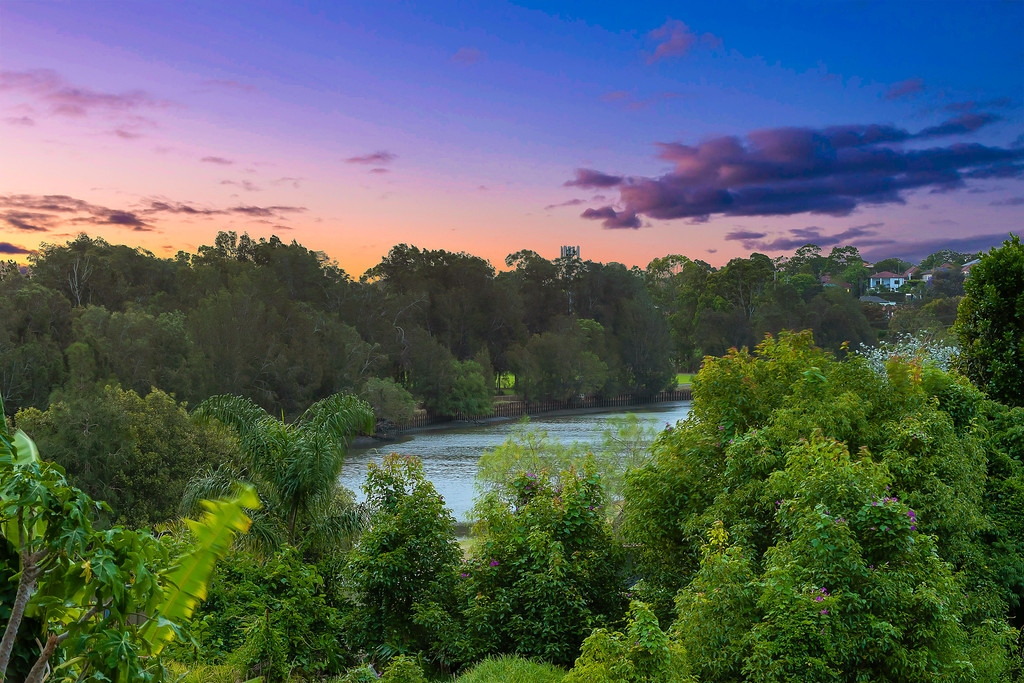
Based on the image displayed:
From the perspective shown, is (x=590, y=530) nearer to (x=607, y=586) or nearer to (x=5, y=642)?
(x=607, y=586)

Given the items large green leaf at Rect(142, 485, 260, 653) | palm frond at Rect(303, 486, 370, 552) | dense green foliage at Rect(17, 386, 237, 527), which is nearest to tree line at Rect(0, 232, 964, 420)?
dense green foliage at Rect(17, 386, 237, 527)

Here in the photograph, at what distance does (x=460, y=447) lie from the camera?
44812mm

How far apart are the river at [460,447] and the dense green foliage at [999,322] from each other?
524 inches

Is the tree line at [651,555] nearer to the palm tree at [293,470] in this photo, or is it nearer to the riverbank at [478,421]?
the palm tree at [293,470]

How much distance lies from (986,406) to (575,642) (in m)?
7.63

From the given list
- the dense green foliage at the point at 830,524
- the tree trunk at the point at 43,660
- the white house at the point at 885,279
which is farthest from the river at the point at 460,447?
the white house at the point at 885,279

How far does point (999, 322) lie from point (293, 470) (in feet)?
41.3

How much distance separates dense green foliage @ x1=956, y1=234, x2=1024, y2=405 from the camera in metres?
13.7

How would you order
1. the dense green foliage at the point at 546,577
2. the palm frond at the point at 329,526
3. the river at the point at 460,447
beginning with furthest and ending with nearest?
the river at the point at 460,447 < the palm frond at the point at 329,526 < the dense green foliage at the point at 546,577

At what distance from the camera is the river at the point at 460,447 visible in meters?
33.2

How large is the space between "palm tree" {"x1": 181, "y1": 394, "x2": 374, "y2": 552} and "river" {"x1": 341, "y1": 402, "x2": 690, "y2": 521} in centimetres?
1272

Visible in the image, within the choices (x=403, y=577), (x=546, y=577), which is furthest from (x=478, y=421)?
(x=546, y=577)

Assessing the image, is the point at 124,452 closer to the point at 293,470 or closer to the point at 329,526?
the point at 329,526

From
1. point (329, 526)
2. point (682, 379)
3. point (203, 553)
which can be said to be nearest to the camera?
point (203, 553)
